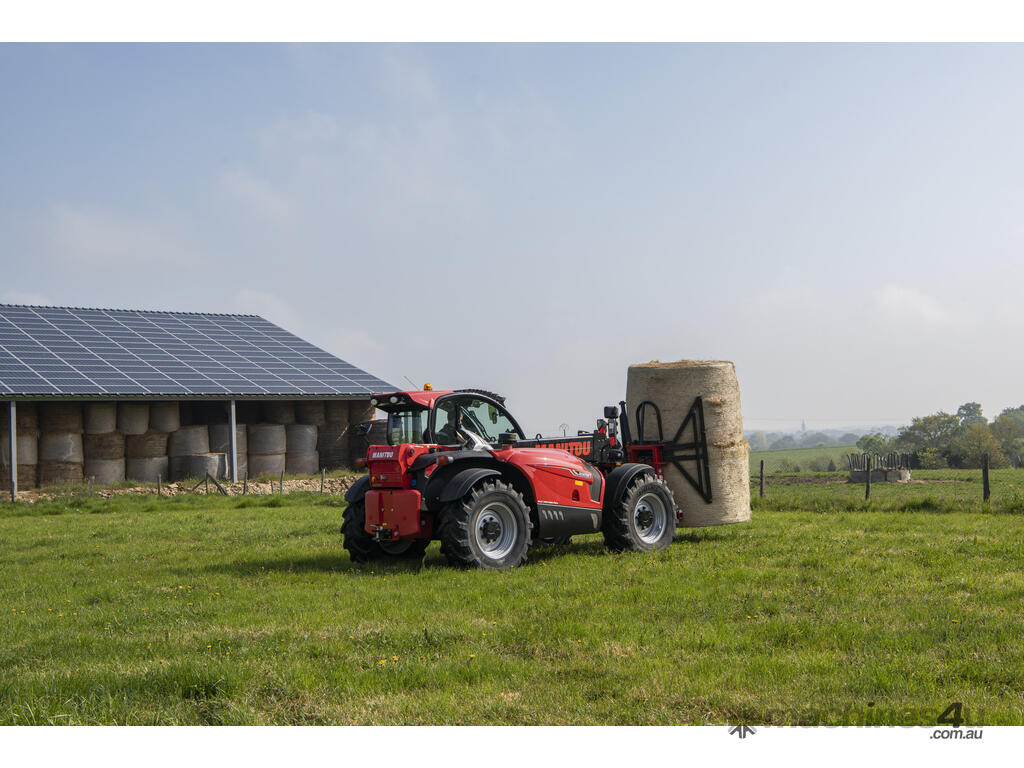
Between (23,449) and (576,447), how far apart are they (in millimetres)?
19936

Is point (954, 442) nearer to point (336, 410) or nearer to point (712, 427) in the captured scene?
point (336, 410)

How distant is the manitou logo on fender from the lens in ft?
40.0

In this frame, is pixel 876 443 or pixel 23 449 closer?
pixel 23 449

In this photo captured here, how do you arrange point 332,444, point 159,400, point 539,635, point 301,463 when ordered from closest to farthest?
point 539,635, point 159,400, point 301,463, point 332,444

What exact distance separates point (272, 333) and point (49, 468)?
13.4m

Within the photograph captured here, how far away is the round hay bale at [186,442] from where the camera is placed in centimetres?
2905

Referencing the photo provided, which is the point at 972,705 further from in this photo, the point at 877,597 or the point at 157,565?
the point at 157,565

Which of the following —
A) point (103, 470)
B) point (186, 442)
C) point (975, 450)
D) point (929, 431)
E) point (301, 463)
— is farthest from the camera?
point (929, 431)

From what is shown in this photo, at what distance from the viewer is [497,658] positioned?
6.23 metres

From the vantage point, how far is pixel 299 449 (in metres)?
31.7

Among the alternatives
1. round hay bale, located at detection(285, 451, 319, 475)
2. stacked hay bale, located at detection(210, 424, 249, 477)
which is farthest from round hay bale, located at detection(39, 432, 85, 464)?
round hay bale, located at detection(285, 451, 319, 475)

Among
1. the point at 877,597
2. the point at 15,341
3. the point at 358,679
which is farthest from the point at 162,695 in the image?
the point at 15,341

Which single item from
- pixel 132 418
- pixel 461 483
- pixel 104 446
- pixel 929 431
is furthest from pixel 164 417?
pixel 929 431

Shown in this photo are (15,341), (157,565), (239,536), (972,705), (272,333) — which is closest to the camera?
(972,705)
